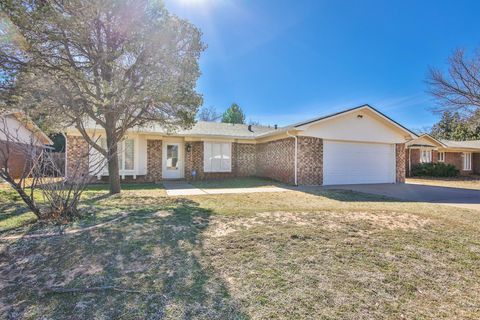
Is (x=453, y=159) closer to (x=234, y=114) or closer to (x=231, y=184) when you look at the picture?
(x=231, y=184)

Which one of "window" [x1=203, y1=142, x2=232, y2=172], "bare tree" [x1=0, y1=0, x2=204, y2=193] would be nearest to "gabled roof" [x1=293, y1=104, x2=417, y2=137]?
"window" [x1=203, y1=142, x2=232, y2=172]

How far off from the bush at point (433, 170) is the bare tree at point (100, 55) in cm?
2077

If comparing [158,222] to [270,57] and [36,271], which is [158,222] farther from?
[270,57]

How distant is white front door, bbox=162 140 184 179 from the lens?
1531 centimetres

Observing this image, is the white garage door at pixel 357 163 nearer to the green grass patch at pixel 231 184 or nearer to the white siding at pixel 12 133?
the green grass patch at pixel 231 184

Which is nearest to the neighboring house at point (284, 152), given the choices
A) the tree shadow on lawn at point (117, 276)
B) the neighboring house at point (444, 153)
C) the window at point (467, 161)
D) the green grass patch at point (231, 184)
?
the green grass patch at point (231, 184)

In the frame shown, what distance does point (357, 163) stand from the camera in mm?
14164

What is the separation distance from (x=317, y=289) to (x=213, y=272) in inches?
51.1

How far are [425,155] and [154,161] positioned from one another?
2320 cm

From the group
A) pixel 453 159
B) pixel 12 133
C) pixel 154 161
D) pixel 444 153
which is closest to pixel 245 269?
pixel 154 161

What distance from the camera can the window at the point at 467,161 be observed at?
2555cm

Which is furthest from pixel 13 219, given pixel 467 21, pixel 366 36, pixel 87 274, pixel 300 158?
pixel 467 21

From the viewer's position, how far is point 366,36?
11.9m

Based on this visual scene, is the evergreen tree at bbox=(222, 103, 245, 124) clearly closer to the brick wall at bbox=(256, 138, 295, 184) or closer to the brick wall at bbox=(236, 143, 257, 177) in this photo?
the brick wall at bbox=(236, 143, 257, 177)
